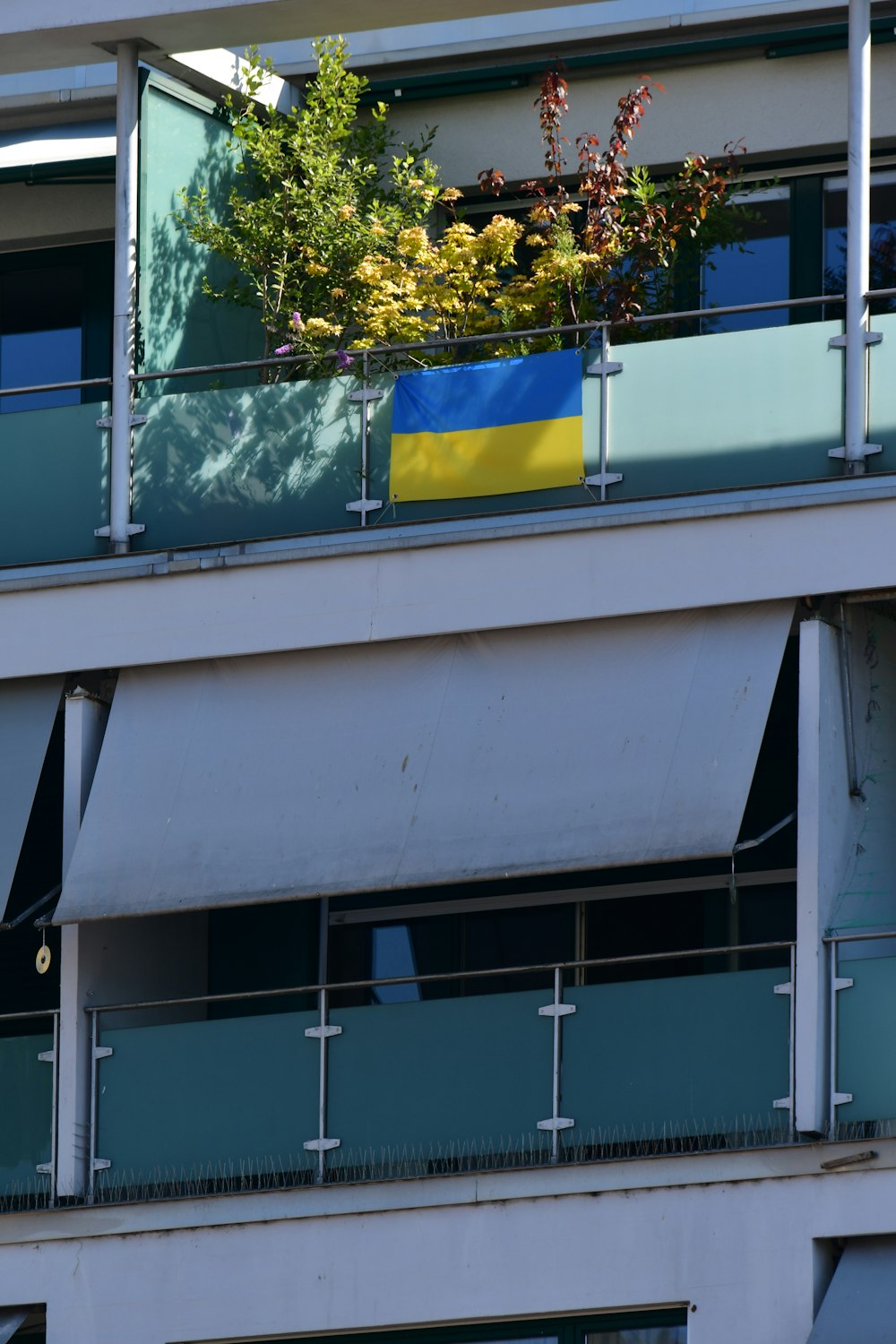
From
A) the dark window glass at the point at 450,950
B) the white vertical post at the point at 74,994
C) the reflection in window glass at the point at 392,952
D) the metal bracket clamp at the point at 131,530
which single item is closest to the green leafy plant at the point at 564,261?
the metal bracket clamp at the point at 131,530

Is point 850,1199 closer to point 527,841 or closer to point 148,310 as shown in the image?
point 527,841

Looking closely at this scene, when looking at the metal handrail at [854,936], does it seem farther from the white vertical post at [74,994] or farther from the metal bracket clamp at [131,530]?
the metal bracket clamp at [131,530]

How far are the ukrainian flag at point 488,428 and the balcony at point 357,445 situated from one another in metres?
0.07

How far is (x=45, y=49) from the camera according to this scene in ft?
58.2

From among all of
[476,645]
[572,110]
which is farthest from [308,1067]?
[572,110]

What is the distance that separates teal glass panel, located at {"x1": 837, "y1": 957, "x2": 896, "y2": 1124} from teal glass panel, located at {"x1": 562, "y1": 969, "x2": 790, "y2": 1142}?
295 millimetres

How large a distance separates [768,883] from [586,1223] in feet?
10.7

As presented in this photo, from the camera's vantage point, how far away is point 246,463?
16875 mm

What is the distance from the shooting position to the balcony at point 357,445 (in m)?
16.0

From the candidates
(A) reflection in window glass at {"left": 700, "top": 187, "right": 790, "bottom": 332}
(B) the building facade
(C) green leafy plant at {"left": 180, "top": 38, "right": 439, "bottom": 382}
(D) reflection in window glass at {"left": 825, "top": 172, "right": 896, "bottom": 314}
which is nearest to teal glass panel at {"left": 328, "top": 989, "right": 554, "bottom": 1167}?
(B) the building facade

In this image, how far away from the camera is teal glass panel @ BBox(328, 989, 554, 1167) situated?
1540 cm

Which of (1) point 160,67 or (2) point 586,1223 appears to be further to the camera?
(1) point 160,67

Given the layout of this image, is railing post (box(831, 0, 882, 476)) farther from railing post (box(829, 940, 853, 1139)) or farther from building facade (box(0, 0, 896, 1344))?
railing post (box(829, 940, 853, 1139))

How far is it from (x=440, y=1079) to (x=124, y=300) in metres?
4.93
